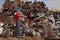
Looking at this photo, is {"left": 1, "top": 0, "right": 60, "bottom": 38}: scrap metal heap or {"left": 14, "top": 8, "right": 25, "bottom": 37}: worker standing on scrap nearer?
{"left": 14, "top": 8, "right": 25, "bottom": 37}: worker standing on scrap

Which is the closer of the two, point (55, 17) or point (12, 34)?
point (12, 34)

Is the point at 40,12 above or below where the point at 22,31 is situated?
above

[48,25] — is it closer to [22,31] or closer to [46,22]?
[46,22]

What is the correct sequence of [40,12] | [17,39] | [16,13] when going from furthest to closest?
[40,12], [16,13], [17,39]

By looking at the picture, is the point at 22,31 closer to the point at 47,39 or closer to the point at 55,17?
the point at 47,39

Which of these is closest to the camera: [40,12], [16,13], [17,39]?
[17,39]

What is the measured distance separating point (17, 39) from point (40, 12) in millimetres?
2496

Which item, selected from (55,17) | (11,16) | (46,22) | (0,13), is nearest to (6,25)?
(11,16)

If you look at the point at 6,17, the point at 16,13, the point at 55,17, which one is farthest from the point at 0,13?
the point at 55,17

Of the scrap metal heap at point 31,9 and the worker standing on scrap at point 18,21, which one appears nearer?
the worker standing on scrap at point 18,21

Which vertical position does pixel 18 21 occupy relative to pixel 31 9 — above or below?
Result: below

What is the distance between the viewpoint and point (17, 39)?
32.2 ft

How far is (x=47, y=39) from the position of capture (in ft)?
33.3

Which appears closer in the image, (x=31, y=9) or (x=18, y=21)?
(x=18, y=21)
